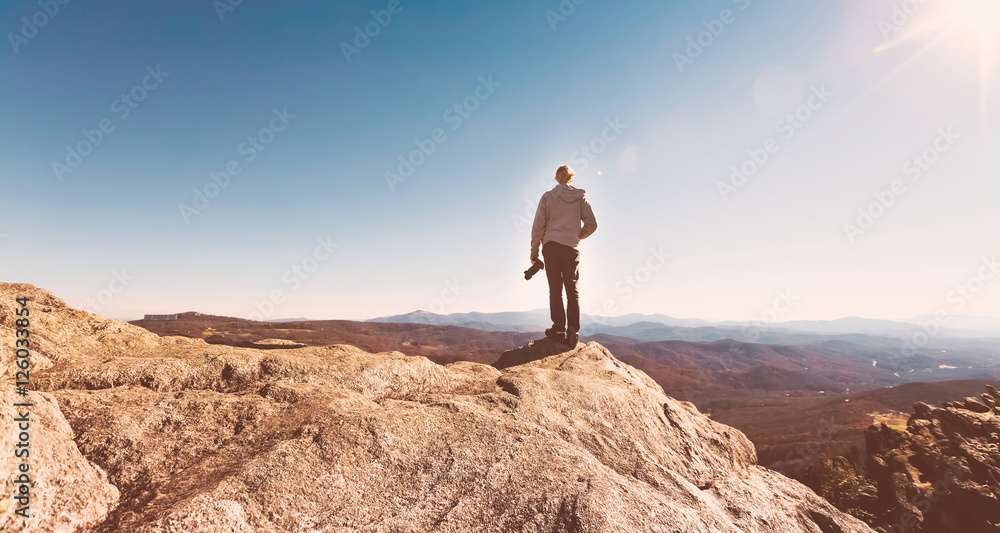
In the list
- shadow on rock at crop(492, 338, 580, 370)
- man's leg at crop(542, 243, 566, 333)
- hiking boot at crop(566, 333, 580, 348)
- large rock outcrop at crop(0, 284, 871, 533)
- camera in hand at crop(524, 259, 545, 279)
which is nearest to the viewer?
large rock outcrop at crop(0, 284, 871, 533)

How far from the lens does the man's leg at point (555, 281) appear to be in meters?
11.5

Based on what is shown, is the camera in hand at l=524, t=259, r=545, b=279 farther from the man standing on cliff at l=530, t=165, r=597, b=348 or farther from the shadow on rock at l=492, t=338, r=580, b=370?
the shadow on rock at l=492, t=338, r=580, b=370

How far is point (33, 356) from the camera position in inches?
209

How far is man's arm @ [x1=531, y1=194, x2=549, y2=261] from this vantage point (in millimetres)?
11508

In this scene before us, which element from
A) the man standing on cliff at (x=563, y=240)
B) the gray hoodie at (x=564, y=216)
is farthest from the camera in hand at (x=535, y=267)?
the gray hoodie at (x=564, y=216)

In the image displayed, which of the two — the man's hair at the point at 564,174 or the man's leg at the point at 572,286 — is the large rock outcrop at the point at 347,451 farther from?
the man's hair at the point at 564,174

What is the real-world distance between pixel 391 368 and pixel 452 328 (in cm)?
14779

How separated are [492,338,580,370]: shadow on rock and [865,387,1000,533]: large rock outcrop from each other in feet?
34.5

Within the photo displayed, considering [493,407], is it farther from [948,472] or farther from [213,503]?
[948,472]

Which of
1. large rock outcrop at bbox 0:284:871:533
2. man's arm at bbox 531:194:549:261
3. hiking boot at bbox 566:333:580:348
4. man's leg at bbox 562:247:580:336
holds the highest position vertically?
man's arm at bbox 531:194:549:261

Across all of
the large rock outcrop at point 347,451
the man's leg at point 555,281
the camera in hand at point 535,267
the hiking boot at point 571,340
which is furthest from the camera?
the camera in hand at point 535,267

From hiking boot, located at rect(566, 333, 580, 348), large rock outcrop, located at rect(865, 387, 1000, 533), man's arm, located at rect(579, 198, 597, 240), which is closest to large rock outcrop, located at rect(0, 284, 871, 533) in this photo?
hiking boot, located at rect(566, 333, 580, 348)

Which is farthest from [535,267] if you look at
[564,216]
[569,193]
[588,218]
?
[569,193]

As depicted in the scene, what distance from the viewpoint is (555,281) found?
1171 cm
